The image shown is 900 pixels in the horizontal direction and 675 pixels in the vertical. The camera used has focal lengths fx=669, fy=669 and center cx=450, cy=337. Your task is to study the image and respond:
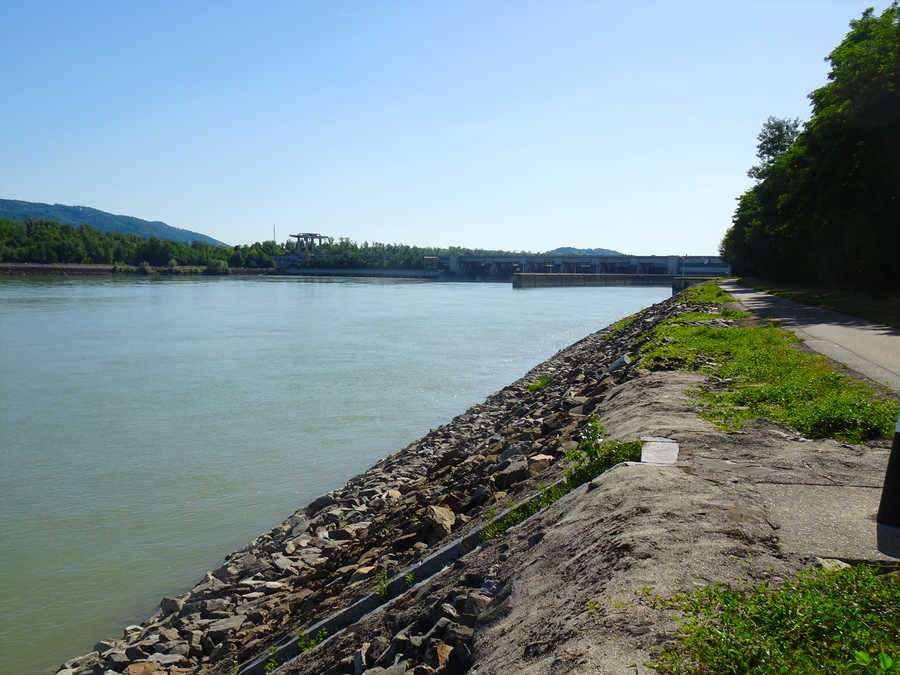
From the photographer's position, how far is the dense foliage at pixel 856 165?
27.2m

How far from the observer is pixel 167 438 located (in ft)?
58.2

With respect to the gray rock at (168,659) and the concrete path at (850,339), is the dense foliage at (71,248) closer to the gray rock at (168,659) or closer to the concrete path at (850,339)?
the concrete path at (850,339)

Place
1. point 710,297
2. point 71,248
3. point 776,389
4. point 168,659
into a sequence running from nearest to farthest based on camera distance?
point 168,659
point 776,389
point 710,297
point 71,248

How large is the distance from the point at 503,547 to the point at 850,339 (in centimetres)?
1413

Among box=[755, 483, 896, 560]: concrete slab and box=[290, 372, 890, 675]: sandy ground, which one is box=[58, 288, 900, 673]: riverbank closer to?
box=[290, 372, 890, 675]: sandy ground

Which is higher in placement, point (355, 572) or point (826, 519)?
point (826, 519)

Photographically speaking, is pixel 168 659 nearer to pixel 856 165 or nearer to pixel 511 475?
pixel 511 475

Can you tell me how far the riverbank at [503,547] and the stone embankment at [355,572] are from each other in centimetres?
3

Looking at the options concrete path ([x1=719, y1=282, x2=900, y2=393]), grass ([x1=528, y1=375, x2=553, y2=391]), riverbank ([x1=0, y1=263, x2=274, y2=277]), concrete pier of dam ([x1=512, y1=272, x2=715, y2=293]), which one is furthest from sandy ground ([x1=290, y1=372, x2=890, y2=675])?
riverbank ([x1=0, y1=263, x2=274, y2=277])

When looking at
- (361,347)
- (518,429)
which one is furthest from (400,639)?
(361,347)

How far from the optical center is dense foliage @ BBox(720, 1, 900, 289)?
2719cm

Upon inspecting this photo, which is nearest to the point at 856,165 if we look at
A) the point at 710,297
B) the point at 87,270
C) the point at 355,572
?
the point at 710,297

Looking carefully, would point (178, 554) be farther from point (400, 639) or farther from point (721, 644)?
point (721, 644)

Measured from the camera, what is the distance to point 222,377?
27141mm
